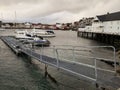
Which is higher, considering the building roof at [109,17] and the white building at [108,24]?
the building roof at [109,17]

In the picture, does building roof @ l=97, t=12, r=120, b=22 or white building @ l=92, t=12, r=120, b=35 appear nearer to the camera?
white building @ l=92, t=12, r=120, b=35

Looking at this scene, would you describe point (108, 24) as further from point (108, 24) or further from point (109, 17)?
point (109, 17)

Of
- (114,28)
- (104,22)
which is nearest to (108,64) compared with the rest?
(114,28)

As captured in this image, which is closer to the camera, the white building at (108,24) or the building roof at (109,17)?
the white building at (108,24)

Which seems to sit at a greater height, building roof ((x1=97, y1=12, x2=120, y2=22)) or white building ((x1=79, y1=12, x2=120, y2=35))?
building roof ((x1=97, y1=12, x2=120, y2=22))

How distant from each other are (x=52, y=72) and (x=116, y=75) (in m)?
9.00

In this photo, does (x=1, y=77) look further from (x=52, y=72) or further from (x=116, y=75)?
(x=116, y=75)

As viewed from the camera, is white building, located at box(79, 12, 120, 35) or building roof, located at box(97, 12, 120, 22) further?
building roof, located at box(97, 12, 120, 22)

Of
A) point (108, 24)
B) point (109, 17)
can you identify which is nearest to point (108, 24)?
point (108, 24)

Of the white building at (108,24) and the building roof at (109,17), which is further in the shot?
the building roof at (109,17)

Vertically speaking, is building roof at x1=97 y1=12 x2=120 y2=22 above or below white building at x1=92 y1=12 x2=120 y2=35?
above

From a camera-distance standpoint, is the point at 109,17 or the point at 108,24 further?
the point at 109,17

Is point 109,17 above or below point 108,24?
above

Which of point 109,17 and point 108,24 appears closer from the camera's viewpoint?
point 108,24
